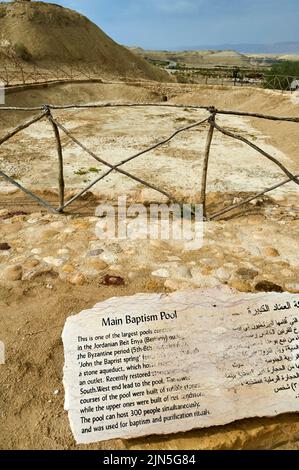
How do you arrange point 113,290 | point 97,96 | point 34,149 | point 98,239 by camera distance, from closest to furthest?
1. point 113,290
2. point 98,239
3. point 34,149
4. point 97,96

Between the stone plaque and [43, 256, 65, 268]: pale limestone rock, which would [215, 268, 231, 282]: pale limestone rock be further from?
[43, 256, 65, 268]: pale limestone rock

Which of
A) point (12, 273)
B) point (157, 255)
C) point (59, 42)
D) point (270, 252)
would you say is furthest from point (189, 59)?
point (12, 273)

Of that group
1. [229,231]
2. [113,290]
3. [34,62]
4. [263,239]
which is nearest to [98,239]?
[113,290]

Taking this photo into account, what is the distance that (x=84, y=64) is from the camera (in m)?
31.7

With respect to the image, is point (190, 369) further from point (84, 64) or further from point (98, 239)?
point (84, 64)

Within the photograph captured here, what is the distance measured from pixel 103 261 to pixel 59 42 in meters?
32.3

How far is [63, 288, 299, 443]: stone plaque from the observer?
2.37m

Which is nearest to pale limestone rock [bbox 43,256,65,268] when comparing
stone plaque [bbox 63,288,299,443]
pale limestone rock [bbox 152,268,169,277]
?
pale limestone rock [bbox 152,268,169,277]

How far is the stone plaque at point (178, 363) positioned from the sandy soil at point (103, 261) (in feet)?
0.48

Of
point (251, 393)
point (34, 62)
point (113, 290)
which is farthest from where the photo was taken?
point (34, 62)

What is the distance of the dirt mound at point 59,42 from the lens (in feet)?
97.0

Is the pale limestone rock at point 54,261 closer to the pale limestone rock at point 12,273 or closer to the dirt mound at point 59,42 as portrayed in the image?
the pale limestone rock at point 12,273

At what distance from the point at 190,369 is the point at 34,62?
30333 mm

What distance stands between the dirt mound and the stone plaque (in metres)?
28.8
